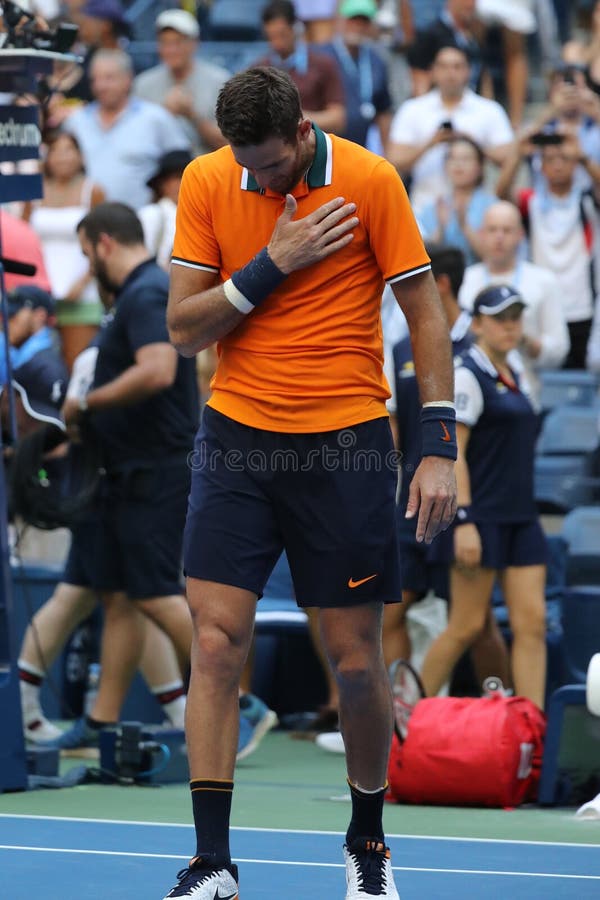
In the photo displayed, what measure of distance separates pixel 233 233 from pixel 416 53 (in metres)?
8.54

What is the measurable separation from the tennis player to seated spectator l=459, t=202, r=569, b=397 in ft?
17.9

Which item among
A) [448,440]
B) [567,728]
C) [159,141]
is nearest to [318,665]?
[567,728]

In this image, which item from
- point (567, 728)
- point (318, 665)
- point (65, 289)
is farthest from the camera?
point (65, 289)

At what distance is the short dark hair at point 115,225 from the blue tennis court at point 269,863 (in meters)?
2.71

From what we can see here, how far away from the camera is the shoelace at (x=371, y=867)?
4.48 meters

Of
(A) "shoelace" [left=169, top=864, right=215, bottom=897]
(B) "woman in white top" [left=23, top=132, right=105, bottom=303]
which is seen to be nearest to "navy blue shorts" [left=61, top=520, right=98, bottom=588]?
(B) "woman in white top" [left=23, top=132, right=105, bottom=303]

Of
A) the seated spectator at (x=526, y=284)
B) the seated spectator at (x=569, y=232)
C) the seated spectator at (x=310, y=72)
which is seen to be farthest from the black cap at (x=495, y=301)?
the seated spectator at (x=310, y=72)

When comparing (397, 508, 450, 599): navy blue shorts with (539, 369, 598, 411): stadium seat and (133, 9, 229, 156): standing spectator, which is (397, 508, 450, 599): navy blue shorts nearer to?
(539, 369, 598, 411): stadium seat

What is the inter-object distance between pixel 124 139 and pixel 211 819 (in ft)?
26.9

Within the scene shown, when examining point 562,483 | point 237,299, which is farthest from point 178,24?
point 237,299

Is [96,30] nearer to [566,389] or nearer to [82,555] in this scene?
[566,389]

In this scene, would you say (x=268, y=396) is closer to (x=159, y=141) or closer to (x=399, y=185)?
(x=399, y=185)

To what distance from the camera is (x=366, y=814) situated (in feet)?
15.2

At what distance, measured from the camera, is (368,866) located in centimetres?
454
